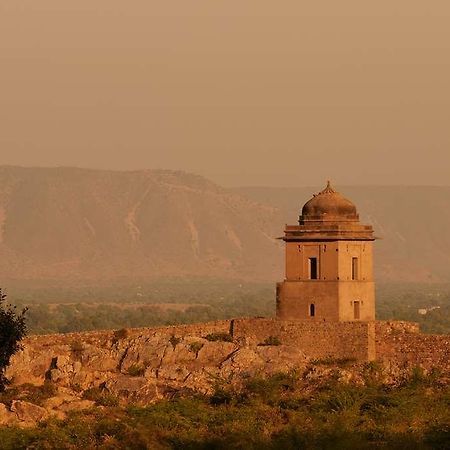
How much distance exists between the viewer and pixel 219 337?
5012 centimetres

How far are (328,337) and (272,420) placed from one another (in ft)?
15.0

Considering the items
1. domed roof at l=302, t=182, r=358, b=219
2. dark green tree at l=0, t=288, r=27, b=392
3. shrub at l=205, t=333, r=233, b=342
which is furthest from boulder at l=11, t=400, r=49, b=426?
domed roof at l=302, t=182, r=358, b=219

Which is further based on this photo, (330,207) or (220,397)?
(330,207)

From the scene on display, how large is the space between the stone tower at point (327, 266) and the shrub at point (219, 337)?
1.69m

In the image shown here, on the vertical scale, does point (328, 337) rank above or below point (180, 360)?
above

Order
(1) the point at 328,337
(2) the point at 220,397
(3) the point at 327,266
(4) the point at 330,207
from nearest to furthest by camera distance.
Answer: (2) the point at 220,397 < (1) the point at 328,337 < (3) the point at 327,266 < (4) the point at 330,207

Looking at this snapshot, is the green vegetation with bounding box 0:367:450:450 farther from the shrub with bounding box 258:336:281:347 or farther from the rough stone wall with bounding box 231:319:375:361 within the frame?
the shrub with bounding box 258:336:281:347

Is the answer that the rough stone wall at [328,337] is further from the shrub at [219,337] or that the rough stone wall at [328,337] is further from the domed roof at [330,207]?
the domed roof at [330,207]

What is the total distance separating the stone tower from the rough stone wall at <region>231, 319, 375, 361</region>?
Answer: 0.85 meters

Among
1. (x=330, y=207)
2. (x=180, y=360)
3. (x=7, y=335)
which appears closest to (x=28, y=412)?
(x=7, y=335)

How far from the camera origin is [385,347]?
48062 millimetres

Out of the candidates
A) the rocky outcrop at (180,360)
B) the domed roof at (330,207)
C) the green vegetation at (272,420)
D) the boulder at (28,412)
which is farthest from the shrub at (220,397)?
the domed roof at (330,207)

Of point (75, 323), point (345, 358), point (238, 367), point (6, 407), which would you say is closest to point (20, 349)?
point (6, 407)

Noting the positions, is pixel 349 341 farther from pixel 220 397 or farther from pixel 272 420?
pixel 272 420
